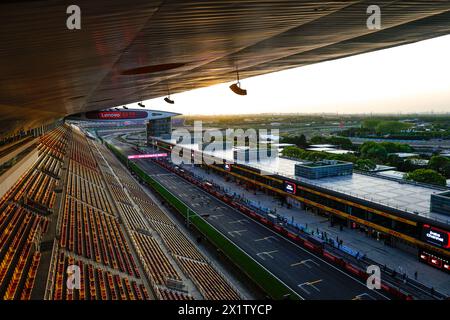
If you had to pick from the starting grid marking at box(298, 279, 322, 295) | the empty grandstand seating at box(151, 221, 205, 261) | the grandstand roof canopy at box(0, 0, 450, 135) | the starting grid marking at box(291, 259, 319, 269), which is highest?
the grandstand roof canopy at box(0, 0, 450, 135)

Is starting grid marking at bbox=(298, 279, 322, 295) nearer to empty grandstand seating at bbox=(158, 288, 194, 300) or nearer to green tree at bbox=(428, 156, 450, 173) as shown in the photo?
empty grandstand seating at bbox=(158, 288, 194, 300)

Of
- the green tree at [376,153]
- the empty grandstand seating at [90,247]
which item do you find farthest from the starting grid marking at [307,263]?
the green tree at [376,153]

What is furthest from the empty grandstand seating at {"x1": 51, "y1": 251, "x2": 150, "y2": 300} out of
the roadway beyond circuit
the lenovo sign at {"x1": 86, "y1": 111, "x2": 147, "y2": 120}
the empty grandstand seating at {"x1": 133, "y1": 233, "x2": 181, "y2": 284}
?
the lenovo sign at {"x1": 86, "y1": 111, "x2": 147, "y2": 120}

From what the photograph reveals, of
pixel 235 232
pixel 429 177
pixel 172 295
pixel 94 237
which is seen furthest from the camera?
pixel 429 177

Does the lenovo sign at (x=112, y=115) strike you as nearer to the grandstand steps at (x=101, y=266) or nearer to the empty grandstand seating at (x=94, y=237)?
the empty grandstand seating at (x=94, y=237)

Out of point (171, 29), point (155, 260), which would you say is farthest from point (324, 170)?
point (171, 29)

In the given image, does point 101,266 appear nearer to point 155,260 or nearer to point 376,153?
point 155,260

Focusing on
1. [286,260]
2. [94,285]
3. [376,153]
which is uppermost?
[376,153]

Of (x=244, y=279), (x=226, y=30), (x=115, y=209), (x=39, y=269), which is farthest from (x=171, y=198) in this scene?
(x=226, y=30)
